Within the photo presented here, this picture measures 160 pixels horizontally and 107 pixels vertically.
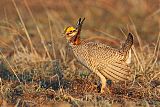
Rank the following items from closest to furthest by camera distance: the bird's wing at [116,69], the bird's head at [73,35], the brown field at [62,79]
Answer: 1. the brown field at [62,79]
2. the bird's wing at [116,69]
3. the bird's head at [73,35]

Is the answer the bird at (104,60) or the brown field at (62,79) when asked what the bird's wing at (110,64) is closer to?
the bird at (104,60)

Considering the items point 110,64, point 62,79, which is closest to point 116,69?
point 110,64

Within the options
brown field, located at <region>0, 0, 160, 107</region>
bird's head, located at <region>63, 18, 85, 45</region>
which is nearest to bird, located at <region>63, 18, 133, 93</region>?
bird's head, located at <region>63, 18, 85, 45</region>

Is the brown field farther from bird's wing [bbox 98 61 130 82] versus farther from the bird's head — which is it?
the bird's head

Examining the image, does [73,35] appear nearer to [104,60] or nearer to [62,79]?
[104,60]

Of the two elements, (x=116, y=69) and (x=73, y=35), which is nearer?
(x=116, y=69)

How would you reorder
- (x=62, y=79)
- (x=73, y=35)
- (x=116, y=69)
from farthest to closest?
(x=62, y=79) < (x=73, y=35) < (x=116, y=69)

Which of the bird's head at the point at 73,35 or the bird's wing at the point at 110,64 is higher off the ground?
the bird's head at the point at 73,35

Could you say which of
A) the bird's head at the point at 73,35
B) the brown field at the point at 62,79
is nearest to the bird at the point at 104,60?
the bird's head at the point at 73,35

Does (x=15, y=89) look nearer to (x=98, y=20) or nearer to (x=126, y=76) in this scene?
(x=126, y=76)

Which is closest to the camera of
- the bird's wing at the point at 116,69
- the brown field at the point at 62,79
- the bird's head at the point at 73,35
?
the brown field at the point at 62,79

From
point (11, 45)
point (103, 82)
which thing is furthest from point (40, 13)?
point (103, 82)

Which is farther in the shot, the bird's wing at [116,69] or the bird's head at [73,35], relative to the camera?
the bird's head at [73,35]

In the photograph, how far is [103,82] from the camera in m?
6.16
